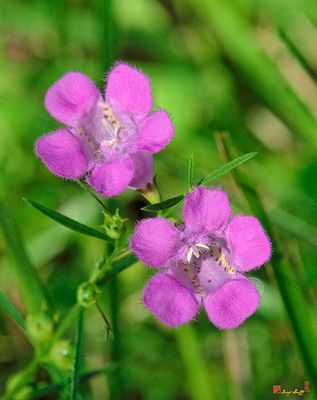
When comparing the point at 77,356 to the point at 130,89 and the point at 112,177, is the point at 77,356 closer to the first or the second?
the point at 112,177

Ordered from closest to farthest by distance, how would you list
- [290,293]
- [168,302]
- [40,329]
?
1. [168,302]
2. [40,329]
3. [290,293]

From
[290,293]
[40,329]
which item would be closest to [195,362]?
[290,293]

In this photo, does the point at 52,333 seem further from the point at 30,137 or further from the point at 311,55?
the point at 311,55

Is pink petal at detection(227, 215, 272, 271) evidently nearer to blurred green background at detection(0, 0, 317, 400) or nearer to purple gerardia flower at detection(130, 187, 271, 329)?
purple gerardia flower at detection(130, 187, 271, 329)

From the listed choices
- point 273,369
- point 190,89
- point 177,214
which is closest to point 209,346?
point 273,369

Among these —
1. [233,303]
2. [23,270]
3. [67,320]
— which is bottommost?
[233,303]
